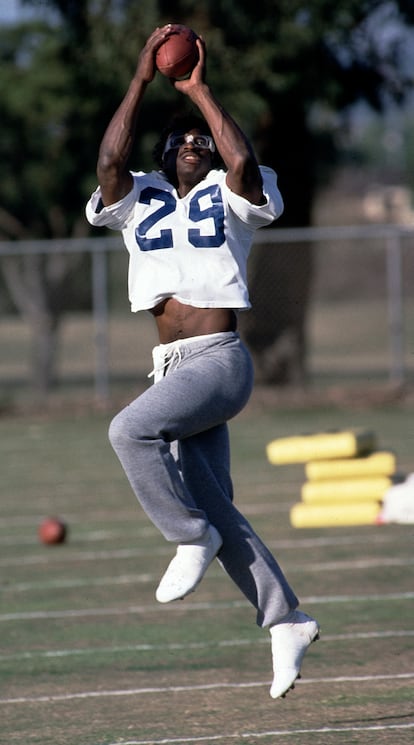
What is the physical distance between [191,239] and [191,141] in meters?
0.47

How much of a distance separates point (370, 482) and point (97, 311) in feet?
38.4

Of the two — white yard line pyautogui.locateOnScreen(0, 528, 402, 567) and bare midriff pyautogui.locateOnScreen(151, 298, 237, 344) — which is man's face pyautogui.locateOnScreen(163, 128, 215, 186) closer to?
bare midriff pyautogui.locateOnScreen(151, 298, 237, 344)

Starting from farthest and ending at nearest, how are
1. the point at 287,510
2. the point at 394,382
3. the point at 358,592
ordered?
the point at 394,382 → the point at 287,510 → the point at 358,592

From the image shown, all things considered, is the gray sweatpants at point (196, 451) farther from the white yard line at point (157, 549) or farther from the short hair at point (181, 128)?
the white yard line at point (157, 549)

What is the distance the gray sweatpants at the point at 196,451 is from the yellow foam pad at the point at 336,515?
5487 mm

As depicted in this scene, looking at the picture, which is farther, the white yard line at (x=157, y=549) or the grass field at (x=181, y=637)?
the white yard line at (x=157, y=549)

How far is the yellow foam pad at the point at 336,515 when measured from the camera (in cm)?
1102

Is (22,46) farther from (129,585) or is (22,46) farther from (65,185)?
(129,585)

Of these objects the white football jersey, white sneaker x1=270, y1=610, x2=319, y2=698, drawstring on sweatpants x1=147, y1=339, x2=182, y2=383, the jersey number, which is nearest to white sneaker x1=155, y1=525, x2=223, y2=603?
white sneaker x1=270, y1=610, x2=319, y2=698

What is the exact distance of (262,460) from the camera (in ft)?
51.1

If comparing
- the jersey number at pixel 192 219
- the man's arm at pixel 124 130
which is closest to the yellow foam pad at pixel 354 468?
the jersey number at pixel 192 219

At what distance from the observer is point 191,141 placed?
574cm

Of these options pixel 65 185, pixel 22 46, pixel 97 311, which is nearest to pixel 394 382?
pixel 97 311

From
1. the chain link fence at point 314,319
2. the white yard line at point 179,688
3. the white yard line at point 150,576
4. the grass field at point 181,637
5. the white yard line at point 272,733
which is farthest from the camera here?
the chain link fence at point 314,319
